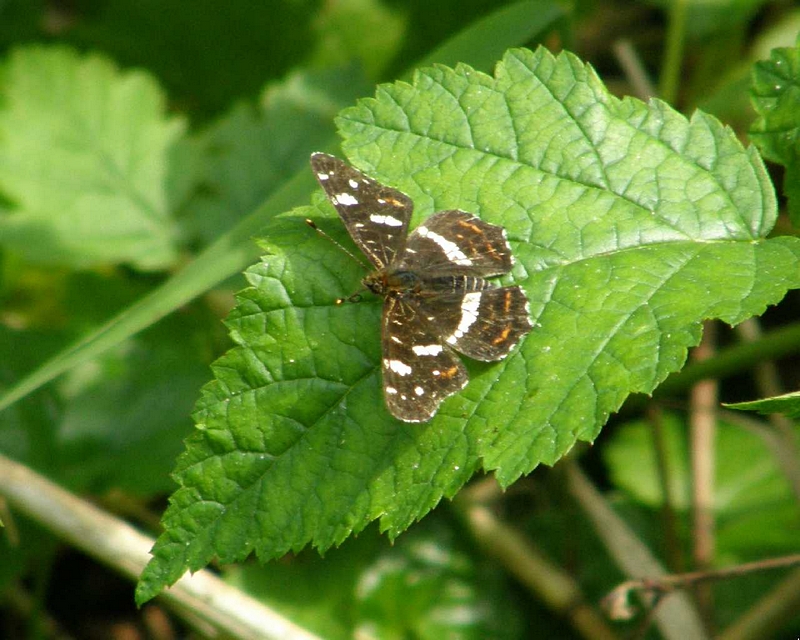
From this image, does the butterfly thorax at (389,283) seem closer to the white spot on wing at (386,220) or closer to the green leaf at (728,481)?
the white spot on wing at (386,220)

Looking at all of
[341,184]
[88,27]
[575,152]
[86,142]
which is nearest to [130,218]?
[86,142]

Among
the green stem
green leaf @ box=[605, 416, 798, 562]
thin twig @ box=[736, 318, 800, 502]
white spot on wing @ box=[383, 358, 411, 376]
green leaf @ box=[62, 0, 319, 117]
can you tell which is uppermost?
white spot on wing @ box=[383, 358, 411, 376]

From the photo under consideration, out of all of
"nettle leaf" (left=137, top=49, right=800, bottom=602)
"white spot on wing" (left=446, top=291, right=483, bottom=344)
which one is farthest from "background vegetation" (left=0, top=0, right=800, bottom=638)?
"white spot on wing" (left=446, top=291, right=483, bottom=344)

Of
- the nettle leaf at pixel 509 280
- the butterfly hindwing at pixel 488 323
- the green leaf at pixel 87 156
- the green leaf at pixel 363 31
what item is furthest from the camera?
the green leaf at pixel 363 31

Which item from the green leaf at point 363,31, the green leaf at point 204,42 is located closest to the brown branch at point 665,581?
the green leaf at point 363,31

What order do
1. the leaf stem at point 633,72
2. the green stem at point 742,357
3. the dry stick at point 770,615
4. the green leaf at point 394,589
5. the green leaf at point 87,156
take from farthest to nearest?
the leaf stem at point 633,72, the green leaf at point 87,156, the green leaf at point 394,589, the dry stick at point 770,615, the green stem at point 742,357

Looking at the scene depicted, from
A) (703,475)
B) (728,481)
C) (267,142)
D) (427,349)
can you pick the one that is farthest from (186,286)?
(728,481)

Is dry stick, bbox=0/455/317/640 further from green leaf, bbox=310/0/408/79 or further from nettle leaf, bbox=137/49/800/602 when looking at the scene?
green leaf, bbox=310/0/408/79
